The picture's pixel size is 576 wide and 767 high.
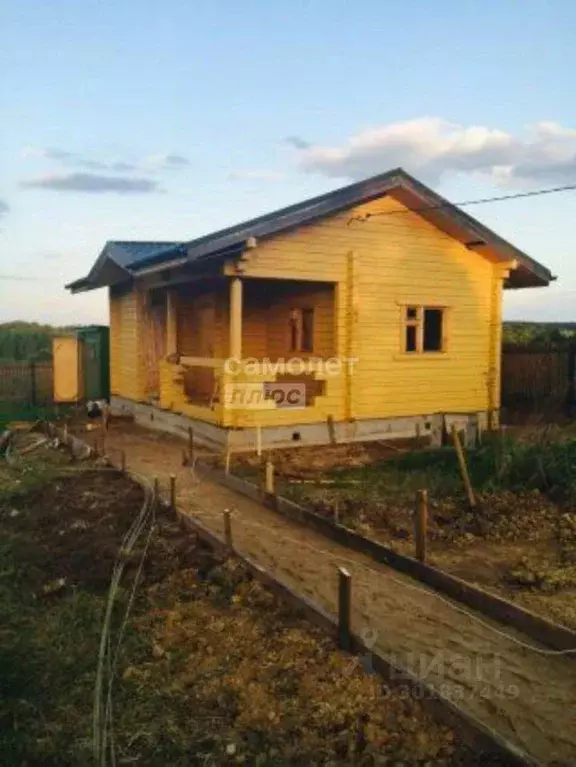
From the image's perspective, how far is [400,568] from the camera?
6828mm

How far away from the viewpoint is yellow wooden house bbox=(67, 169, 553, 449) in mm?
13141

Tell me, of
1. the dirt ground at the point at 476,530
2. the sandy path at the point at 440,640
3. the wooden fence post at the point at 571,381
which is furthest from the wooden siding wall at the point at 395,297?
the sandy path at the point at 440,640

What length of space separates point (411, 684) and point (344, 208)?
10.9 meters

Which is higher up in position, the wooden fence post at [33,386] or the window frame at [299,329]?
the window frame at [299,329]

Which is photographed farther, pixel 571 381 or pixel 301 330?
pixel 571 381

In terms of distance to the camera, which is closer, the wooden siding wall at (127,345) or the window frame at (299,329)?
the window frame at (299,329)

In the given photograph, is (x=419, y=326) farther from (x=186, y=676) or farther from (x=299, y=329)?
(x=186, y=676)

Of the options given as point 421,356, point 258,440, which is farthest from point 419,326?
point 258,440

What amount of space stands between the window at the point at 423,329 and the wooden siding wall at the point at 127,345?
Result: 725 cm

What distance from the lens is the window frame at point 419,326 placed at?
591 inches

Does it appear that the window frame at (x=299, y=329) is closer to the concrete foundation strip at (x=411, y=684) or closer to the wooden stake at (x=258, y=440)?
the wooden stake at (x=258, y=440)

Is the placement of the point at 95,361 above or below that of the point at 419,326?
below

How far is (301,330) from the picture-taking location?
53.2ft

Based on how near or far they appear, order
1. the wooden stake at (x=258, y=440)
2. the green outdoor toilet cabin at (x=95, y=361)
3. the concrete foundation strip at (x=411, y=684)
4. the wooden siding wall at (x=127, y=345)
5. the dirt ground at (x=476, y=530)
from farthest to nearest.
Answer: the green outdoor toilet cabin at (x=95, y=361) → the wooden siding wall at (x=127, y=345) → the wooden stake at (x=258, y=440) → the dirt ground at (x=476, y=530) → the concrete foundation strip at (x=411, y=684)
